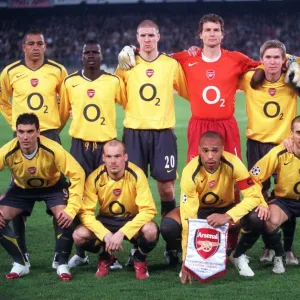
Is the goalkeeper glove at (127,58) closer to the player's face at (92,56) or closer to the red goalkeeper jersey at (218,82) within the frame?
the player's face at (92,56)

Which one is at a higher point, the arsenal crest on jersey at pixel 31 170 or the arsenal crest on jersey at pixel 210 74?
the arsenal crest on jersey at pixel 210 74

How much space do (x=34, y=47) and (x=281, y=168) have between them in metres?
2.48

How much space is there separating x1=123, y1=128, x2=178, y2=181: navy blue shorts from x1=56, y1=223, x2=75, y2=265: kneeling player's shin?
1.01m

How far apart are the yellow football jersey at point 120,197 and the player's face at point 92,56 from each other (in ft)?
3.33

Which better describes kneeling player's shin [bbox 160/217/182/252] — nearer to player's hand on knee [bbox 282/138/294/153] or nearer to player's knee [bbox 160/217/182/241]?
player's knee [bbox 160/217/182/241]

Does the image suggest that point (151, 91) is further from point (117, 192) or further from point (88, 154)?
point (117, 192)

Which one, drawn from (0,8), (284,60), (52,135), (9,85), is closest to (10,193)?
(52,135)

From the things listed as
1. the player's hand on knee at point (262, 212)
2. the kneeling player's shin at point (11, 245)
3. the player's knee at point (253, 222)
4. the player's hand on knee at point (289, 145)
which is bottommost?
the kneeling player's shin at point (11, 245)

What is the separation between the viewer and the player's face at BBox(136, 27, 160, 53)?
683 centimetres

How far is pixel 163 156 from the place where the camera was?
7004 mm

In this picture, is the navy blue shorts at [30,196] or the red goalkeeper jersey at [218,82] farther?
the red goalkeeper jersey at [218,82]

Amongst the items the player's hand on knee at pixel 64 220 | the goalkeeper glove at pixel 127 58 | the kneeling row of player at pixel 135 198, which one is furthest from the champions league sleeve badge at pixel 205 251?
the goalkeeper glove at pixel 127 58

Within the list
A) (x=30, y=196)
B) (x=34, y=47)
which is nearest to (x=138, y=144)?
(x=30, y=196)

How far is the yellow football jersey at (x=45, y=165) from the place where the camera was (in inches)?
247
